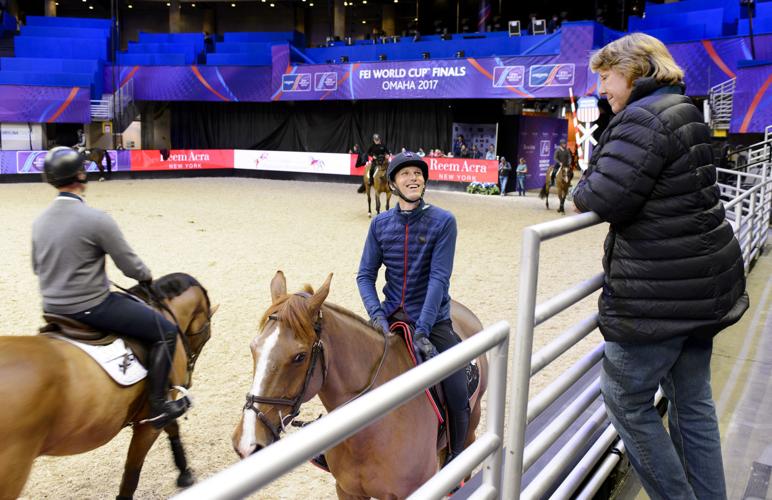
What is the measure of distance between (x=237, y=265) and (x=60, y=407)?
676cm

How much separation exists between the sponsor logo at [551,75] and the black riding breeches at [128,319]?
17965 mm

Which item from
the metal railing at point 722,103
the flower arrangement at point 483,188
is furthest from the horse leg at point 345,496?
the flower arrangement at point 483,188

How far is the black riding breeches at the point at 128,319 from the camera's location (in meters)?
3.09

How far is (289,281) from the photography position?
8305 millimetres

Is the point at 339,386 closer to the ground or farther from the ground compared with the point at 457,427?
farther from the ground

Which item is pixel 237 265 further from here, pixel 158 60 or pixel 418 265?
pixel 158 60

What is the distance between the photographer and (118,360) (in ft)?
10.0

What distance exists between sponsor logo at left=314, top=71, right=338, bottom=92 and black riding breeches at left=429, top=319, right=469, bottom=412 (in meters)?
22.4

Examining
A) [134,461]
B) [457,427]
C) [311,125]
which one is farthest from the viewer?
[311,125]

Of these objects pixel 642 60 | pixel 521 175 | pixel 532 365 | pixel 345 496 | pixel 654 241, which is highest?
pixel 642 60

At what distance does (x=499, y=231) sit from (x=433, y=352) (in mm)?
10867

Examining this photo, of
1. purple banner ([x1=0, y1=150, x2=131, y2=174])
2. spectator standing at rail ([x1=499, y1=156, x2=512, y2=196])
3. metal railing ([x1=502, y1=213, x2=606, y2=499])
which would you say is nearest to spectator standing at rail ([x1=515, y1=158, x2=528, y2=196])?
spectator standing at rail ([x1=499, y1=156, x2=512, y2=196])

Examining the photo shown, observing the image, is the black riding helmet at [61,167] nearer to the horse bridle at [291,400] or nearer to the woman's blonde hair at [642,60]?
the horse bridle at [291,400]

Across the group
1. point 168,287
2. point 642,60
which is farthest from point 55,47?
point 642,60
